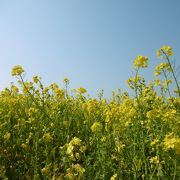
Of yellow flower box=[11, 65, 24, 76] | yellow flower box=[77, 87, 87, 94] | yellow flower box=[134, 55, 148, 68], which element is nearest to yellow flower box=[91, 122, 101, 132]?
yellow flower box=[134, 55, 148, 68]

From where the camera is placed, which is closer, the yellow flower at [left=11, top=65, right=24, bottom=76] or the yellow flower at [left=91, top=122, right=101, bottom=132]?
the yellow flower at [left=91, top=122, right=101, bottom=132]

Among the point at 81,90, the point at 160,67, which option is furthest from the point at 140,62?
the point at 81,90

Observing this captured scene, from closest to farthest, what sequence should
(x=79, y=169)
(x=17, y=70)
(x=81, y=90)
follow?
(x=79, y=169) < (x=17, y=70) < (x=81, y=90)

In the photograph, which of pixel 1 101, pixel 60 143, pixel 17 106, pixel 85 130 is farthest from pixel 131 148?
pixel 1 101

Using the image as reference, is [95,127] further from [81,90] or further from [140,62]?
[81,90]

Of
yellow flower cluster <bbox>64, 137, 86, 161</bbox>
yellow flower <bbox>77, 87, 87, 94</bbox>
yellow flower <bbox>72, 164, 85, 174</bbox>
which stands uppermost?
yellow flower <bbox>77, 87, 87, 94</bbox>

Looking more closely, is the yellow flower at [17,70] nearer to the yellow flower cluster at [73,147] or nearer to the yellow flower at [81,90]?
the yellow flower cluster at [73,147]

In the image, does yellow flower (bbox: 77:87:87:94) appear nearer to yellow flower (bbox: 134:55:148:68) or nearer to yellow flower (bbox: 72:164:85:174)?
yellow flower (bbox: 134:55:148:68)

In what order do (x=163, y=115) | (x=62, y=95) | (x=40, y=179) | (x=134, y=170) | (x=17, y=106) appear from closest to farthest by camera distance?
(x=134, y=170) → (x=40, y=179) → (x=163, y=115) → (x=17, y=106) → (x=62, y=95)

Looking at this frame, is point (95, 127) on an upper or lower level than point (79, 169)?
upper

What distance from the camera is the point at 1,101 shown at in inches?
263

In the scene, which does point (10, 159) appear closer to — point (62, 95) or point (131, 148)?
point (131, 148)

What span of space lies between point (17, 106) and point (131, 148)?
278 centimetres

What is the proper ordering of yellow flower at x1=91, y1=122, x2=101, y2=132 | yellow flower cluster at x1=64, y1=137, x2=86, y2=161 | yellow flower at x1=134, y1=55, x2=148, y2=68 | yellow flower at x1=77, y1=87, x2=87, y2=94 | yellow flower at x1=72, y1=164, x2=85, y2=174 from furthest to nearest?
1. yellow flower at x1=77, y1=87, x2=87, y2=94
2. yellow flower at x1=134, y1=55, x2=148, y2=68
3. yellow flower at x1=91, y1=122, x2=101, y2=132
4. yellow flower cluster at x1=64, y1=137, x2=86, y2=161
5. yellow flower at x1=72, y1=164, x2=85, y2=174
